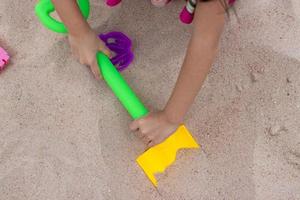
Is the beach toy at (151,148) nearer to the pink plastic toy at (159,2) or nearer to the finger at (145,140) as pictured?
the finger at (145,140)

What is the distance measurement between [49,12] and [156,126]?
403 mm

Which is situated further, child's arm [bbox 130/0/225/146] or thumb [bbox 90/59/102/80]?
thumb [bbox 90/59/102/80]

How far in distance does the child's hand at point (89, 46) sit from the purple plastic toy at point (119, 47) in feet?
0.17

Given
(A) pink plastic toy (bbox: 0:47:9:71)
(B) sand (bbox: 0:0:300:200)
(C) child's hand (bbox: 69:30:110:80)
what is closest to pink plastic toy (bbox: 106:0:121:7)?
(B) sand (bbox: 0:0:300:200)

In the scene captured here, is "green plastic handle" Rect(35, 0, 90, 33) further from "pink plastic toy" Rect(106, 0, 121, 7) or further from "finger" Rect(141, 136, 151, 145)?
"finger" Rect(141, 136, 151, 145)

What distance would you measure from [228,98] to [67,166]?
1.35 feet

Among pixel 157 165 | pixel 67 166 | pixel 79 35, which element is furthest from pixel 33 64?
pixel 157 165

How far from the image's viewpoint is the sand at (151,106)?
36.0 inches

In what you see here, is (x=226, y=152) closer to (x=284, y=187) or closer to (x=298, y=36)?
(x=284, y=187)

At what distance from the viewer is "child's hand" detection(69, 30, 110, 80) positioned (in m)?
0.93

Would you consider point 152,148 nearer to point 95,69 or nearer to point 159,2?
point 95,69

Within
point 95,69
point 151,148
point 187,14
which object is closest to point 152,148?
point 151,148

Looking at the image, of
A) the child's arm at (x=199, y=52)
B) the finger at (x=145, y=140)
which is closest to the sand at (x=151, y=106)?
the finger at (x=145, y=140)

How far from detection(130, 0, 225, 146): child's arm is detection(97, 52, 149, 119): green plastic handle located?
23mm
